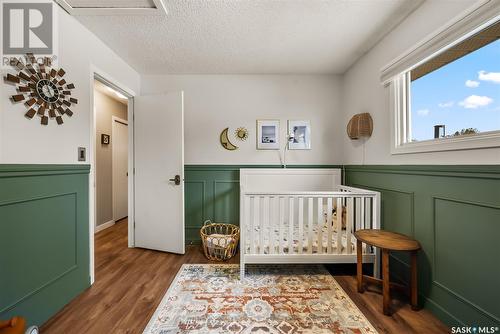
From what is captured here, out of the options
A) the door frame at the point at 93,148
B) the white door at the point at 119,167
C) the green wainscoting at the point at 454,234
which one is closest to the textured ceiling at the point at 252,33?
the door frame at the point at 93,148

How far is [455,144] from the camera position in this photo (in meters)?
1.31

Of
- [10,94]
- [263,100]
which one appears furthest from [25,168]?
[263,100]

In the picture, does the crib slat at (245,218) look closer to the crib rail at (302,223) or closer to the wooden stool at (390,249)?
the crib rail at (302,223)

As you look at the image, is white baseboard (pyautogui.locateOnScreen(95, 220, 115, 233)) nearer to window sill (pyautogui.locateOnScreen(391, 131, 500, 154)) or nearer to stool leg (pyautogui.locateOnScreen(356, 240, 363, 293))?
stool leg (pyautogui.locateOnScreen(356, 240, 363, 293))

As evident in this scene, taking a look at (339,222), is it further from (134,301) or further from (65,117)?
(65,117)

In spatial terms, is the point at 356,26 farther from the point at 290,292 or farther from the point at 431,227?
the point at 290,292

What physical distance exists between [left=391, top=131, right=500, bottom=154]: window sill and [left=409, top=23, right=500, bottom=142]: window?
0.06m

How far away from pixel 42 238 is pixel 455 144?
2772 millimetres

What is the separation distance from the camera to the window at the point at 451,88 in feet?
3.89

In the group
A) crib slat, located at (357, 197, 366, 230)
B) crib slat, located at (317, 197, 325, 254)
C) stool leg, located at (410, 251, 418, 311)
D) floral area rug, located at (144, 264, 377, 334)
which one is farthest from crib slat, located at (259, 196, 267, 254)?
stool leg, located at (410, 251, 418, 311)

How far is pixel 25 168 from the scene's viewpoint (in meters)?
1.28

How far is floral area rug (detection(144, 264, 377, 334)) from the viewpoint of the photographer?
1.37 meters

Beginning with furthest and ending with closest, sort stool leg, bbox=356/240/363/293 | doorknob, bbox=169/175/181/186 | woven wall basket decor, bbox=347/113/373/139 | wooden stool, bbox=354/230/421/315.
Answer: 1. doorknob, bbox=169/175/181/186
2. woven wall basket decor, bbox=347/113/373/139
3. stool leg, bbox=356/240/363/293
4. wooden stool, bbox=354/230/421/315

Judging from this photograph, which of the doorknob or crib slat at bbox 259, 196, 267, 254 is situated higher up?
the doorknob
